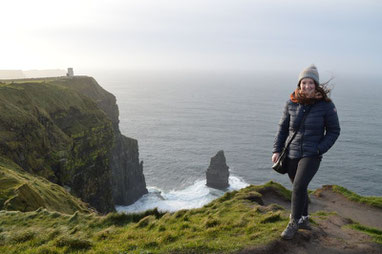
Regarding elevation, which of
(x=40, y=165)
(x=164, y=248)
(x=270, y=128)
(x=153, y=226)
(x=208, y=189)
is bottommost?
(x=208, y=189)

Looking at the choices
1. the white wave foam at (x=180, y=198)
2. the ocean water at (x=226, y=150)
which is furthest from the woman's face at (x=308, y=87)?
the white wave foam at (x=180, y=198)

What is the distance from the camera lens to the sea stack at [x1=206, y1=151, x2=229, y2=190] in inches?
2687

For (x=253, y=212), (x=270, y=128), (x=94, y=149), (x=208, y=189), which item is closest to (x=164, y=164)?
(x=208, y=189)

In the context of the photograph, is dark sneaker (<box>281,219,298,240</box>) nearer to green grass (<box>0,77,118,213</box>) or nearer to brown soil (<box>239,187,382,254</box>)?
brown soil (<box>239,187,382,254</box>)

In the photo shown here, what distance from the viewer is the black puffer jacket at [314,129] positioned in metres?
7.98

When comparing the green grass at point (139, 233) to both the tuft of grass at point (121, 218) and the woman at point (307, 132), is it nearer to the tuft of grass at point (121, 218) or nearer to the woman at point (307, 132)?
the tuft of grass at point (121, 218)

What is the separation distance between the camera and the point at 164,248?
334 inches

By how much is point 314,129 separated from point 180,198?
57134 millimetres

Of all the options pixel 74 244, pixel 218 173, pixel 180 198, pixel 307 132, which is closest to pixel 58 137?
Answer: pixel 74 244

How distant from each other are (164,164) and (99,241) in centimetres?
7176

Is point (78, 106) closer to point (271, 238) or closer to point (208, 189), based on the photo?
point (208, 189)

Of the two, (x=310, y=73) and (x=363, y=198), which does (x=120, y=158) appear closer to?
(x=363, y=198)

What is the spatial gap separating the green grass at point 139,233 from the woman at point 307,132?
5.24ft

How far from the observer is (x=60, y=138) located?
3531 centimetres
